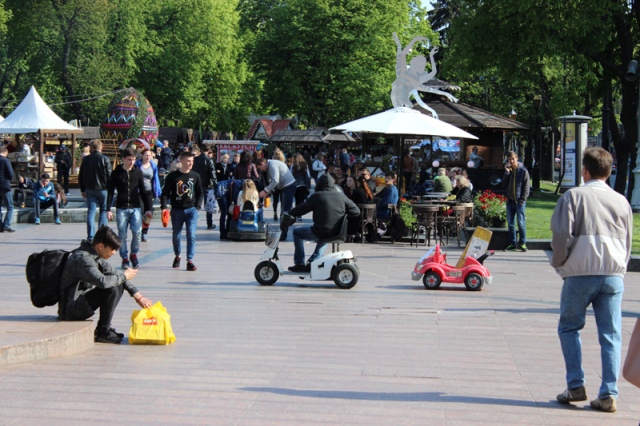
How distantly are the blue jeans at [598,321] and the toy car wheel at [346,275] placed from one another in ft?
18.6

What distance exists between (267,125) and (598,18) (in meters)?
22.3

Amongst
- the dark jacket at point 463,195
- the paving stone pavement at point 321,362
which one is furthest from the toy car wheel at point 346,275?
the dark jacket at point 463,195

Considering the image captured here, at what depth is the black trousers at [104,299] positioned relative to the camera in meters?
7.77

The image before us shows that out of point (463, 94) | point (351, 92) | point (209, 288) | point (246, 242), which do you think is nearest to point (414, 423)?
point (209, 288)

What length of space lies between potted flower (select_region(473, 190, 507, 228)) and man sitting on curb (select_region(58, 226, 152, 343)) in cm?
1066

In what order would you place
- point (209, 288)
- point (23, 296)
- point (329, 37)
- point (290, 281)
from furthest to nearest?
point (329, 37)
point (290, 281)
point (209, 288)
point (23, 296)

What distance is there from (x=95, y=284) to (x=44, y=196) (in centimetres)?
1423

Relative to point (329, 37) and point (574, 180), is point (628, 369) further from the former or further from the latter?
point (329, 37)

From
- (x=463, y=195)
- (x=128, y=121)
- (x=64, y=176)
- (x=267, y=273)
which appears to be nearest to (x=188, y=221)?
(x=267, y=273)

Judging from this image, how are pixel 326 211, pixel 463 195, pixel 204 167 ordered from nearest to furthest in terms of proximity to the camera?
pixel 326 211, pixel 463 195, pixel 204 167

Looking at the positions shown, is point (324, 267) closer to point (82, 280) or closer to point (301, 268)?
point (301, 268)

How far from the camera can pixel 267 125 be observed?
47.4 metres

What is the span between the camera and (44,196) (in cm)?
2103

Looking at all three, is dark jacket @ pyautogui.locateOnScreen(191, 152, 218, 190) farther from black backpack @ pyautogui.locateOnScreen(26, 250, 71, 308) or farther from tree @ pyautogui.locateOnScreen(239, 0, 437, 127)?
tree @ pyautogui.locateOnScreen(239, 0, 437, 127)
